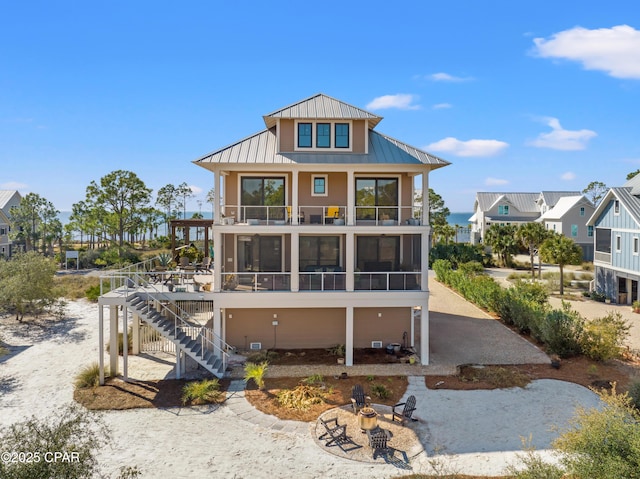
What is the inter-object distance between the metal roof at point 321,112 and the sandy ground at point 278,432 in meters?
11.0

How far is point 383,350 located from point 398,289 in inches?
134

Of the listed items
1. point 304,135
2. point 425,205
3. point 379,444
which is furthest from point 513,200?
point 379,444

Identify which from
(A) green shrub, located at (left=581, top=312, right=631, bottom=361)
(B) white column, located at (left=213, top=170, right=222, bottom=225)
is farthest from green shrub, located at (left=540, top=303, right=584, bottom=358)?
(B) white column, located at (left=213, top=170, right=222, bottom=225)

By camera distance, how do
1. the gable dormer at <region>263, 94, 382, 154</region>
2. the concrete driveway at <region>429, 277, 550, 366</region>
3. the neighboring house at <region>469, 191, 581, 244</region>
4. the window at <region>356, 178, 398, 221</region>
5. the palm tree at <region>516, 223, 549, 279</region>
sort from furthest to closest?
the neighboring house at <region>469, 191, 581, 244</region> < the palm tree at <region>516, 223, 549, 279</region> < the window at <region>356, 178, 398, 221</region> < the gable dormer at <region>263, 94, 382, 154</region> < the concrete driveway at <region>429, 277, 550, 366</region>

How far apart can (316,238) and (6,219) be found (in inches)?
2071

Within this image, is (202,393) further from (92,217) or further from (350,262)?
(92,217)

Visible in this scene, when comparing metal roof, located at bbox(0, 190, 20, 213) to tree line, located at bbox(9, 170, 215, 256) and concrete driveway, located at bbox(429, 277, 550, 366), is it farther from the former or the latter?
concrete driveway, located at bbox(429, 277, 550, 366)

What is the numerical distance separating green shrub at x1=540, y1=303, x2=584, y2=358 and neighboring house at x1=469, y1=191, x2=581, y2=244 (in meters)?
46.8

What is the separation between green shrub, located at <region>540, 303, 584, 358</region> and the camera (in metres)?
18.0

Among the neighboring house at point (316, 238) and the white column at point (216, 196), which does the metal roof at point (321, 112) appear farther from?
the white column at point (216, 196)

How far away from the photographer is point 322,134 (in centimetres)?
1827

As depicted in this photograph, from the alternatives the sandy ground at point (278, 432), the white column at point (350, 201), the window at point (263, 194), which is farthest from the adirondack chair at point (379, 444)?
the window at point (263, 194)

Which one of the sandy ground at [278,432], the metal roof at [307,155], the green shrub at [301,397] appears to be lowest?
the sandy ground at [278,432]

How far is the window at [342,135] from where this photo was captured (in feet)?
59.8
